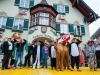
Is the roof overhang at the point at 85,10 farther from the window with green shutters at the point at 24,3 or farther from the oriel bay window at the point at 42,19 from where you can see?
the window with green shutters at the point at 24,3

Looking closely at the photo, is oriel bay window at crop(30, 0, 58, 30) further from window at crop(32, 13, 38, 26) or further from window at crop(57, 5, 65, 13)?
window at crop(57, 5, 65, 13)

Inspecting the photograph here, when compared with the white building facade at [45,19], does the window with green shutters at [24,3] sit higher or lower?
higher

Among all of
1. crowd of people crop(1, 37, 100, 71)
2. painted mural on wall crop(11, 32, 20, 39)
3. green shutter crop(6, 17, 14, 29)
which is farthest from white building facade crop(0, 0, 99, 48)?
crowd of people crop(1, 37, 100, 71)

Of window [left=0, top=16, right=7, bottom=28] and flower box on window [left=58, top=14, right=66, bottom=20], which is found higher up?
flower box on window [left=58, top=14, right=66, bottom=20]

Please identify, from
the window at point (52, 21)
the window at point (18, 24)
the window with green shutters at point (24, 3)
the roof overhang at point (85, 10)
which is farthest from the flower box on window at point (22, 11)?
the roof overhang at point (85, 10)

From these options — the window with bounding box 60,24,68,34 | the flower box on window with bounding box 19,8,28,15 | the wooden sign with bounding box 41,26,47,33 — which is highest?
the flower box on window with bounding box 19,8,28,15

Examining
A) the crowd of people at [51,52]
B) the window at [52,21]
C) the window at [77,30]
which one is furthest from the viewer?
the window at [77,30]

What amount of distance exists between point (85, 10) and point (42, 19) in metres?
6.36

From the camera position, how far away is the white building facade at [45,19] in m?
12.7

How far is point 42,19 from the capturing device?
42.7 feet

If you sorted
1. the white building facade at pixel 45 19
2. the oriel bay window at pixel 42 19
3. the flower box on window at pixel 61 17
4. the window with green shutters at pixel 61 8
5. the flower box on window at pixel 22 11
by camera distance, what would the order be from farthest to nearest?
the window with green shutters at pixel 61 8 < the flower box on window at pixel 61 17 < the flower box on window at pixel 22 11 < the oriel bay window at pixel 42 19 < the white building facade at pixel 45 19

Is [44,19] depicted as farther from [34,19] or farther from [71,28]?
[71,28]

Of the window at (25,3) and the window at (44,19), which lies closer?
the window at (44,19)

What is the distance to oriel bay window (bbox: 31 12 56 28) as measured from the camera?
12.8 meters
